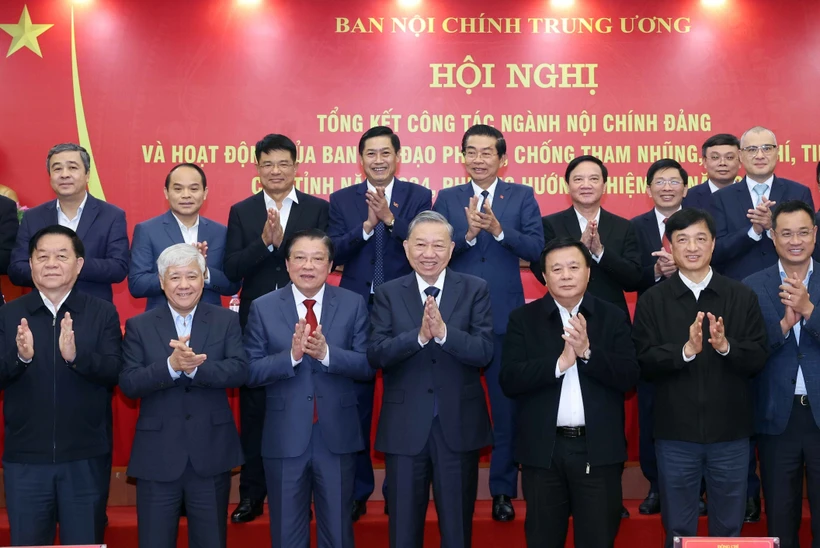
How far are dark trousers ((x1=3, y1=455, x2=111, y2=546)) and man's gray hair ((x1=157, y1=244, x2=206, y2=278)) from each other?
817mm

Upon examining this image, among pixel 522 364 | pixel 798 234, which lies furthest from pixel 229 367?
pixel 798 234

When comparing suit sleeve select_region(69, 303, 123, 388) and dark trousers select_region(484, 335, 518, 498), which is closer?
suit sleeve select_region(69, 303, 123, 388)

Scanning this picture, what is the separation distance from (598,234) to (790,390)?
1.06 m

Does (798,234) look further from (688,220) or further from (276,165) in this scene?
(276,165)

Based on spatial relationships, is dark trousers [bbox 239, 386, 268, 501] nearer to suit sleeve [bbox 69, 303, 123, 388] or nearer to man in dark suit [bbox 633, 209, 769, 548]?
suit sleeve [bbox 69, 303, 123, 388]

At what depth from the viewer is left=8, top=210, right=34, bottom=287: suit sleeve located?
3717mm

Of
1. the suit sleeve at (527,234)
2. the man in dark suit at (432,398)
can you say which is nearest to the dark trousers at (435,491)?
the man in dark suit at (432,398)

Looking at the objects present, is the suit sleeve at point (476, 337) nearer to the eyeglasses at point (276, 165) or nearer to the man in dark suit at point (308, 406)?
the man in dark suit at point (308, 406)

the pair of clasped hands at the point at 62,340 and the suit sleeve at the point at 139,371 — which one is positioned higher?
the pair of clasped hands at the point at 62,340

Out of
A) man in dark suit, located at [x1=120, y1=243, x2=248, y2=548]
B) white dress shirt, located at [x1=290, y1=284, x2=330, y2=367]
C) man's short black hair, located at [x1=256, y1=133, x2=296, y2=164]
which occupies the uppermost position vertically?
man's short black hair, located at [x1=256, y1=133, x2=296, y2=164]

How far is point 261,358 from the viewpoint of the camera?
333cm

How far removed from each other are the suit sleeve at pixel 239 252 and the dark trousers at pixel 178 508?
98 cm

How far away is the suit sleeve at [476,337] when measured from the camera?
3209 mm

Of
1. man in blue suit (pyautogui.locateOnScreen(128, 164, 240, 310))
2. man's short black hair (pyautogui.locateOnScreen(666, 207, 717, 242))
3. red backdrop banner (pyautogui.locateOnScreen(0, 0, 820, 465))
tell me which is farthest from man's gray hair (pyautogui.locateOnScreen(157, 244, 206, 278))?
red backdrop banner (pyautogui.locateOnScreen(0, 0, 820, 465))
